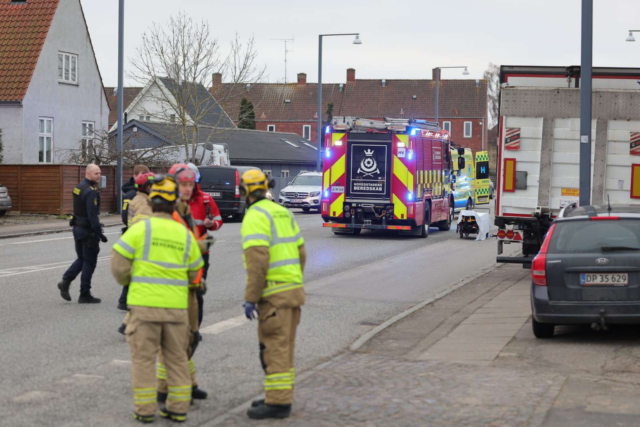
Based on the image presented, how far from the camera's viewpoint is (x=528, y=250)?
619 inches

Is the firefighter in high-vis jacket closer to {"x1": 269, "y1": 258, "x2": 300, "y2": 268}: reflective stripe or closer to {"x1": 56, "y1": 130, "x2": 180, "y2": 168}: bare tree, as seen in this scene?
{"x1": 269, "y1": 258, "x2": 300, "y2": 268}: reflective stripe

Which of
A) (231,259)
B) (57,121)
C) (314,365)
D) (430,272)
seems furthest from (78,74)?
(314,365)

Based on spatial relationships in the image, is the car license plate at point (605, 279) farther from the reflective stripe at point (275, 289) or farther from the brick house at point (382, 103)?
the brick house at point (382, 103)

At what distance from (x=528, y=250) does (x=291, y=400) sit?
32.2 feet

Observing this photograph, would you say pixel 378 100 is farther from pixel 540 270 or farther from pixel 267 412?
pixel 267 412

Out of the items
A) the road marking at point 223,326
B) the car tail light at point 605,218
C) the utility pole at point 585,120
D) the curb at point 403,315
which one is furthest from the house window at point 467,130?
the car tail light at point 605,218

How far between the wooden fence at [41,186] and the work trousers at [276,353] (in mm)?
25623

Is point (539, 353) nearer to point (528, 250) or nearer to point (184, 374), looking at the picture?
point (184, 374)

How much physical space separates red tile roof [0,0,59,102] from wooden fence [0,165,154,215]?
543 centimetres

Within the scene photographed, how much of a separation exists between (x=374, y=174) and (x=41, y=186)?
1297 centimetres

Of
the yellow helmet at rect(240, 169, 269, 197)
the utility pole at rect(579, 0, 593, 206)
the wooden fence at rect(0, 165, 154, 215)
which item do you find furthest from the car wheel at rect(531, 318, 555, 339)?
the wooden fence at rect(0, 165, 154, 215)

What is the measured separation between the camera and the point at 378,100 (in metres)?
100

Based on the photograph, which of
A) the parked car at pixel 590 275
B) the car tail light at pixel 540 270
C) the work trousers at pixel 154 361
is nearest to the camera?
the work trousers at pixel 154 361

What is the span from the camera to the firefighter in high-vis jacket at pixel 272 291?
652 cm
